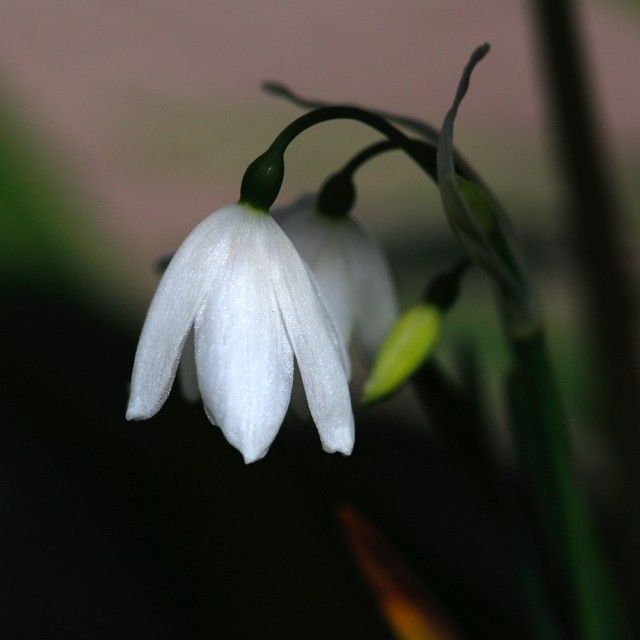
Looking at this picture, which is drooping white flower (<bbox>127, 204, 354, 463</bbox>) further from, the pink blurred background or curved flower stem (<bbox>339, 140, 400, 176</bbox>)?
the pink blurred background

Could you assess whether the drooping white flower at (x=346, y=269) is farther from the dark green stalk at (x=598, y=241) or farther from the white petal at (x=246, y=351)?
the dark green stalk at (x=598, y=241)

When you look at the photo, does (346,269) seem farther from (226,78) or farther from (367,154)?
(226,78)

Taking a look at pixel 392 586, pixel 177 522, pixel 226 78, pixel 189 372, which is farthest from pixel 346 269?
pixel 226 78

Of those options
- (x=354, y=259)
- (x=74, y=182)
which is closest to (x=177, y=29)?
(x=74, y=182)

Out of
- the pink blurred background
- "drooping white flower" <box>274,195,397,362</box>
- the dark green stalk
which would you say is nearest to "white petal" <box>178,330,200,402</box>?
"drooping white flower" <box>274,195,397,362</box>

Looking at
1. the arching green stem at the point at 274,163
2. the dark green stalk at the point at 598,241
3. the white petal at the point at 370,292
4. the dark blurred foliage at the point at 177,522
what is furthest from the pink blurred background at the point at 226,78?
the arching green stem at the point at 274,163

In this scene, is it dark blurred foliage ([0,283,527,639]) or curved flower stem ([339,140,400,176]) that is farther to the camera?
dark blurred foliage ([0,283,527,639])
